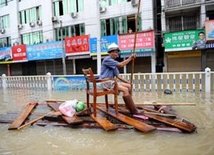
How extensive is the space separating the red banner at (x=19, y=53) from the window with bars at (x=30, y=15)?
2964 mm

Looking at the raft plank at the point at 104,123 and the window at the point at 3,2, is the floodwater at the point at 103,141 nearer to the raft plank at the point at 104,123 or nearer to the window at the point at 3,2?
the raft plank at the point at 104,123

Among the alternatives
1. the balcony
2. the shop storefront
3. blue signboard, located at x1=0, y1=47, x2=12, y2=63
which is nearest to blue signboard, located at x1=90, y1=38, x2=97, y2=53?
the shop storefront

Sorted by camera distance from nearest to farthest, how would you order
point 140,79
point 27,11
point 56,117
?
point 56,117, point 140,79, point 27,11

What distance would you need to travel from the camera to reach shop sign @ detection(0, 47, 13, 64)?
25.4 m

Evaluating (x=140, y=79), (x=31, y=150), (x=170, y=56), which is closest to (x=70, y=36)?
(x=170, y=56)

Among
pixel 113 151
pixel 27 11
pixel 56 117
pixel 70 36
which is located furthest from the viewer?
pixel 27 11

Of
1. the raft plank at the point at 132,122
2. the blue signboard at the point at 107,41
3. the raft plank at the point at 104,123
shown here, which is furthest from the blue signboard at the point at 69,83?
the blue signboard at the point at 107,41

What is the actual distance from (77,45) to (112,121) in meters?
16.3

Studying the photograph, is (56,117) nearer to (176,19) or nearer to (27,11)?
(176,19)

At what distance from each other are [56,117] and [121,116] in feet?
4.35

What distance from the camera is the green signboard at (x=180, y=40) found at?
16.1 m

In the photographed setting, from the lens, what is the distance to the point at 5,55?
2578 cm

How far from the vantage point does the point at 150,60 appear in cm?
1898

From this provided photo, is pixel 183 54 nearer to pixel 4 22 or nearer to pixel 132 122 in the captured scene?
pixel 132 122
